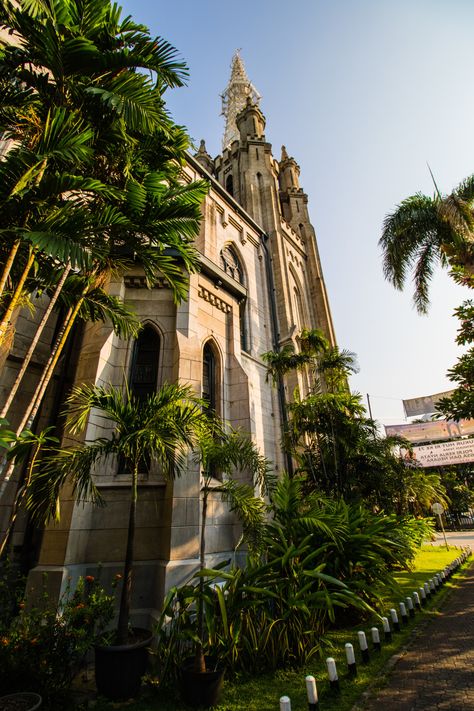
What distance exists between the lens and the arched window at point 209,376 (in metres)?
9.48

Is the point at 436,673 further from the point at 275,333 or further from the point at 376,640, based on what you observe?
the point at 275,333

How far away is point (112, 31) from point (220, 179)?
2185 cm

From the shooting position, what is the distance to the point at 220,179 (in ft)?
85.4

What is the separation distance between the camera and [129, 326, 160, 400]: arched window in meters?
8.45

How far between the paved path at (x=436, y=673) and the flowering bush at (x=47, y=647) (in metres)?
3.60

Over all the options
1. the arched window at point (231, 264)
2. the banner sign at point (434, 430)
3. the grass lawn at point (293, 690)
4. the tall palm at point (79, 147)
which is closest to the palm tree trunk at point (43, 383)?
the tall palm at point (79, 147)

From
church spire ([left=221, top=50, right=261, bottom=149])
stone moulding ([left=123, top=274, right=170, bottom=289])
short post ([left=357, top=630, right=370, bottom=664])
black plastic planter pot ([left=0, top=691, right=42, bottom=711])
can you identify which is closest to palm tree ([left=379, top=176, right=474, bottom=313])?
stone moulding ([left=123, top=274, right=170, bottom=289])

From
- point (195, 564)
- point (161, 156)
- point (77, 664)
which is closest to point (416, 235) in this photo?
point (161, 156)

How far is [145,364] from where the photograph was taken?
28.7 ft

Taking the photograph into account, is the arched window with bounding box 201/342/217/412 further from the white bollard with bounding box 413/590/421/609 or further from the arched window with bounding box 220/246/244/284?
the arched window with bounding box 220/246/244/284

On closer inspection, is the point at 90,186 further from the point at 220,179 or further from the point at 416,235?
the point at 220,179

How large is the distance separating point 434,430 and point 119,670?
106 ft

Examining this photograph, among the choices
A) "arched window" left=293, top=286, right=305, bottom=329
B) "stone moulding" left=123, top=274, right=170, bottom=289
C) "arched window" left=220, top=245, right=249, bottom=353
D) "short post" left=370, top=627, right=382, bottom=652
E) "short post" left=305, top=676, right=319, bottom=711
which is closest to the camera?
"short post" left=305, top=676, right=319, bottom=711

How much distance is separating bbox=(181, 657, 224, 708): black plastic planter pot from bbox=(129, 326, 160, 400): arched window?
5.36 metres
